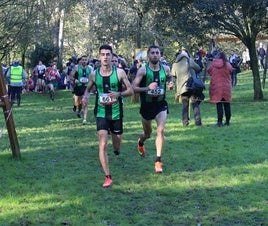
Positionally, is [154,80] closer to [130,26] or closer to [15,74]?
[15,74]

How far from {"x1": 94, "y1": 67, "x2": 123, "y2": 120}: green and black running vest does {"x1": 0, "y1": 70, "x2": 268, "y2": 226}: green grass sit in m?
0.99

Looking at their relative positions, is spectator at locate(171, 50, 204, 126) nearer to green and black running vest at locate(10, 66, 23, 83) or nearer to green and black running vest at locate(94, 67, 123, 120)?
green and black running vest at locate(94, 67, 123, 120)

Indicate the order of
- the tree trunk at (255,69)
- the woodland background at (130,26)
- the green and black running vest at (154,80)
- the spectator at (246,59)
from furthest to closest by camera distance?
1. the spectator at (246,59)
2. the tree trunk at (255,69)
3. the woodland background at (130,26)
4. the green and black running vest at (154,80)

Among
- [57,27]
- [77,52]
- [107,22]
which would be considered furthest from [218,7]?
[77,52]

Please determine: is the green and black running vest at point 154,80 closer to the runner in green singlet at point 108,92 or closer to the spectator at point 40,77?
the runner in green singlet at point 108,92

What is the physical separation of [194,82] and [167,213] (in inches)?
303

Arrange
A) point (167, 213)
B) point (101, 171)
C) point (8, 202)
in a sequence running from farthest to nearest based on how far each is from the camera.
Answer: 1. point (101, 171)
2. point (8, 202)
3. point (167, 213)

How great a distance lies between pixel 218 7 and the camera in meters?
19.2

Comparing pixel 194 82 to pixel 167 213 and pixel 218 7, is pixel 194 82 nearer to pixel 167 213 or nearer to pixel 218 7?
pixel 218 7

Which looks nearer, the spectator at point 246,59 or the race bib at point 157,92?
the race bib at point 157,92

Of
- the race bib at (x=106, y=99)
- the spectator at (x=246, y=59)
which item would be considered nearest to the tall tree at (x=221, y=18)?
the race bib at (x=106, y=99)

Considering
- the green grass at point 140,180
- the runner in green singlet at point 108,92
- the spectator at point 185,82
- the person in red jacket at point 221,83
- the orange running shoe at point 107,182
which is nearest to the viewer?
the green grass at point 140,180

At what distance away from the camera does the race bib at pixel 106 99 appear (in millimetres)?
8602

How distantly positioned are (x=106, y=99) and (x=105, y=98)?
2 centimetres
